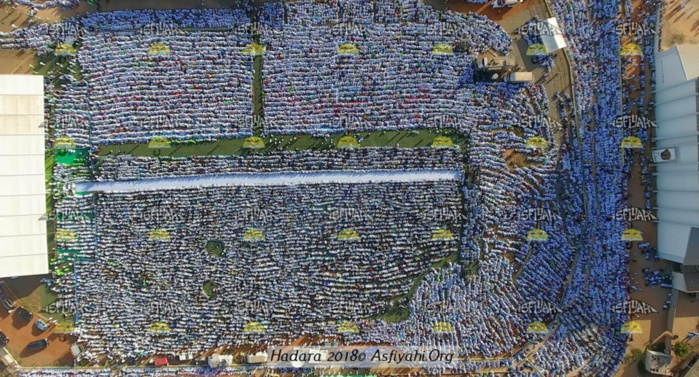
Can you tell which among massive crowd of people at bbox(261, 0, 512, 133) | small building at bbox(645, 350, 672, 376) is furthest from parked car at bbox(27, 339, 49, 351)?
small building at bbox(645, 350, 672, 376)

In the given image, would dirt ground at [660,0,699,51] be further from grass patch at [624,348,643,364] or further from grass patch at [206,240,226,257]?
grass patch at [206,240,226,257]

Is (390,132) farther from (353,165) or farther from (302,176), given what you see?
(302,176)

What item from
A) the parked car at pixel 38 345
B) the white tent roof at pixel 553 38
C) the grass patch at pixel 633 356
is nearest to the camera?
the parked car at pixel 38 345

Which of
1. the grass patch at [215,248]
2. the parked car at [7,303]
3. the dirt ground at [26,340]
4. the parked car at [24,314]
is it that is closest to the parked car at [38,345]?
the dirt ground at [26,340]

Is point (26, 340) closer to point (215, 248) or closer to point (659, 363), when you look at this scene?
point (215, 248)

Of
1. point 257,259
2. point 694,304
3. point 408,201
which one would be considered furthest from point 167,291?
point 694,304

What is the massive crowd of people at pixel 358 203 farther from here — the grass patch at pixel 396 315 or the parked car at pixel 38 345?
the parked car at pixel 38 345

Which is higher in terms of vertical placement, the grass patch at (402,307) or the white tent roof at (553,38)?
the white tent roof at (553,38)
